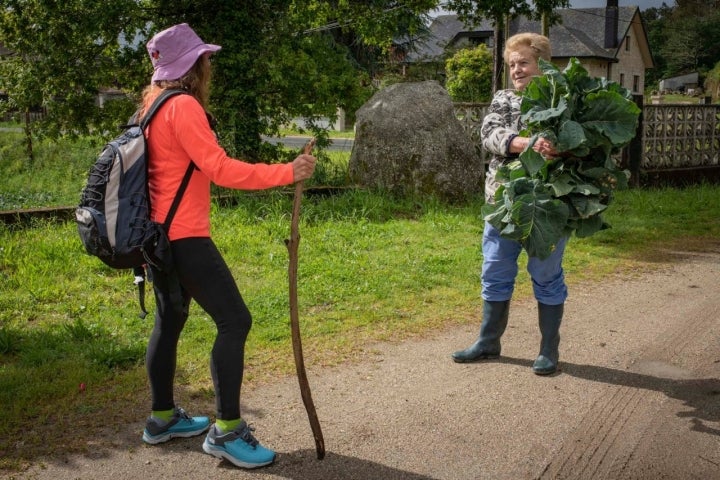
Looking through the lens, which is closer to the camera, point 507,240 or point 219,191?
point 507,240

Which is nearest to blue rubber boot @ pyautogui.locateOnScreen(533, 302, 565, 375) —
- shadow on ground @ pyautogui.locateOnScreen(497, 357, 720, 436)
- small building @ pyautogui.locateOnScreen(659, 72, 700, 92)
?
shadow on ground @ pyautogui.locateOnScreen(497, 357, 720, 436)

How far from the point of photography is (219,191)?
10.0 meters

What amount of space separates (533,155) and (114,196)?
2269 mm

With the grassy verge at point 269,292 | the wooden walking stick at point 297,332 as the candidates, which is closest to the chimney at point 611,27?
the grassy verge at point 269,292

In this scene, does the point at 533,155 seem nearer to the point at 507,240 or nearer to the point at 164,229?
the point at 507,240

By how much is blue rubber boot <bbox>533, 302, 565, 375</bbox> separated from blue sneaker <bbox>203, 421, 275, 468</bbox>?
195cm

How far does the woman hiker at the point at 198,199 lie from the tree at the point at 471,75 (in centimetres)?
3557

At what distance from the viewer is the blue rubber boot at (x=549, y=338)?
4.63 meters

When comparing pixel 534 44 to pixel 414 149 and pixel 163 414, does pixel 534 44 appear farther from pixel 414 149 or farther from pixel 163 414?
pixel 414 149

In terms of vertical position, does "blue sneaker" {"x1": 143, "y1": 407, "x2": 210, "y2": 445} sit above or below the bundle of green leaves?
below

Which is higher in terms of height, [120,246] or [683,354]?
[120,246]

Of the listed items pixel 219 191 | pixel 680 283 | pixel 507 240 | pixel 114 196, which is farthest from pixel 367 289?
pixel 219 191

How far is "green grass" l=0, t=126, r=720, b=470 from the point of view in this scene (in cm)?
430

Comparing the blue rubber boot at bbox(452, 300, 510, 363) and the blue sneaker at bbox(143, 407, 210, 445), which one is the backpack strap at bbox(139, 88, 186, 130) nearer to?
the blue sneaker at bbox(143, 407, 210, 445)
